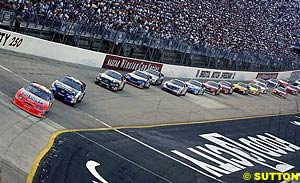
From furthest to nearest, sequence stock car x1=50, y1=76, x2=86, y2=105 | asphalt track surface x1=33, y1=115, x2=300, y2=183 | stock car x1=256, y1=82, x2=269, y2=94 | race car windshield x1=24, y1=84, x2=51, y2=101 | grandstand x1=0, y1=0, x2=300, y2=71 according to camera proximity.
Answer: stock car x1=256, y1=82, x2=269, y2=94 → grandstand x1=0, y1=0, x2=300, y2=71 → stock car x1=50, y1=76, x2=86, y2=105 → race car windshield x1=24, y1=84, x2=51, y2=101 → asphalt track surface x1=33, y1=115, x2=300, y2=183

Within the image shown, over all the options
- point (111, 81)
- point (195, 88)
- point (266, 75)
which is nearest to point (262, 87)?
point (266, 75)

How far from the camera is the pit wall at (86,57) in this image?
31516 millimetres

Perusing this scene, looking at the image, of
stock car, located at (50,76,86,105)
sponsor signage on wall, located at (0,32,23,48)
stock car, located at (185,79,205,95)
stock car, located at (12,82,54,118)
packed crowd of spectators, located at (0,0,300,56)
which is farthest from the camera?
stock car, located at (185,79,205,95)

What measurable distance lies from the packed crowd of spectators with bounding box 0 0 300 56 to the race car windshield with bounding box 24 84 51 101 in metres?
11.2

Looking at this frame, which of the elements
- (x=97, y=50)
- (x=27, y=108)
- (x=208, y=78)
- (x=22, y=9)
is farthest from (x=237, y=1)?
(x=27, y=108)

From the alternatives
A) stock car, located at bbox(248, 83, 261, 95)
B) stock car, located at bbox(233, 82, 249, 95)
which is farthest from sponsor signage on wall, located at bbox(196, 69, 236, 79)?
stock car, located at bbox(248, 83, 261, 95)

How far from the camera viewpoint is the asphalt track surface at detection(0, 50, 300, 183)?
22.9m

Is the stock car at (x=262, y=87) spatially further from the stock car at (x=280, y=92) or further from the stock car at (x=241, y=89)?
the stock car at (x=241, y=89)

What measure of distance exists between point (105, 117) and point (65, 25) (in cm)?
1257

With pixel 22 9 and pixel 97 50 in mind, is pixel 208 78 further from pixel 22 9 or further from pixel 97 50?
pixel 22 9

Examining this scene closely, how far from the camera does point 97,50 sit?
40.9 metres

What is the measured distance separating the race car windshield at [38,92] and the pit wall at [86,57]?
9733mm

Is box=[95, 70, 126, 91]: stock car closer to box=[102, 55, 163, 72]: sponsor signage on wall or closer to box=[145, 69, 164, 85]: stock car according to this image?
box=[145, 69, 164, 85]: stock car

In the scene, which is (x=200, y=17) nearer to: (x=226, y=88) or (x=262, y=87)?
(x=226, y=88)
